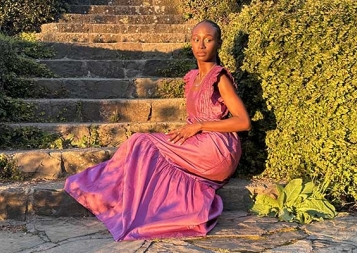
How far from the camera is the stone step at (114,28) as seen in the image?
7446 mm

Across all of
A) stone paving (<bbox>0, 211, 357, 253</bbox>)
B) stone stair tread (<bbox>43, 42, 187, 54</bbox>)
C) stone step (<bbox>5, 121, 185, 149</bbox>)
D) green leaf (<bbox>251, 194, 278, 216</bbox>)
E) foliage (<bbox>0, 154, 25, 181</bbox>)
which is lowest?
stone paving (<bbox>0, 211, 357, 253</bbox>)

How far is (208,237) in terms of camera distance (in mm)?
3227

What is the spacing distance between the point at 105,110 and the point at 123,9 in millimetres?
3758

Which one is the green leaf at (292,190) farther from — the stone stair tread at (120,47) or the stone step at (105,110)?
the stone stair tread at (120,47)

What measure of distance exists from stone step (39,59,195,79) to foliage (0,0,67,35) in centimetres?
175

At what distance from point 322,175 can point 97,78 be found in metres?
3.25

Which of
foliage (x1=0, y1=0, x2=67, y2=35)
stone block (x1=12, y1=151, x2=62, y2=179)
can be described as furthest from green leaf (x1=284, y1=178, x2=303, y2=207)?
foliage (x1=0, y1=0, x2=67, y2=35)

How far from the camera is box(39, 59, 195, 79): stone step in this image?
20.1ft

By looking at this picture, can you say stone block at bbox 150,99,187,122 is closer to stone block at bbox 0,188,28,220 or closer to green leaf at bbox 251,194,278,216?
green leaf at bbox 251,194,278,216

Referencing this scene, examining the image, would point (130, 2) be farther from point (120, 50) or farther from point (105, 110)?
point (105, 110)

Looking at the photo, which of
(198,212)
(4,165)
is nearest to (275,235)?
(198,212)

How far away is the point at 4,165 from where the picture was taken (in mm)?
4070

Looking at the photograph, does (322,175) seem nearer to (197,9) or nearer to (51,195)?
(51,195)

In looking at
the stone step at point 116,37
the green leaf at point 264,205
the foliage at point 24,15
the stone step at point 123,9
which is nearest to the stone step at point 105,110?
the green leaf at point 264,205
